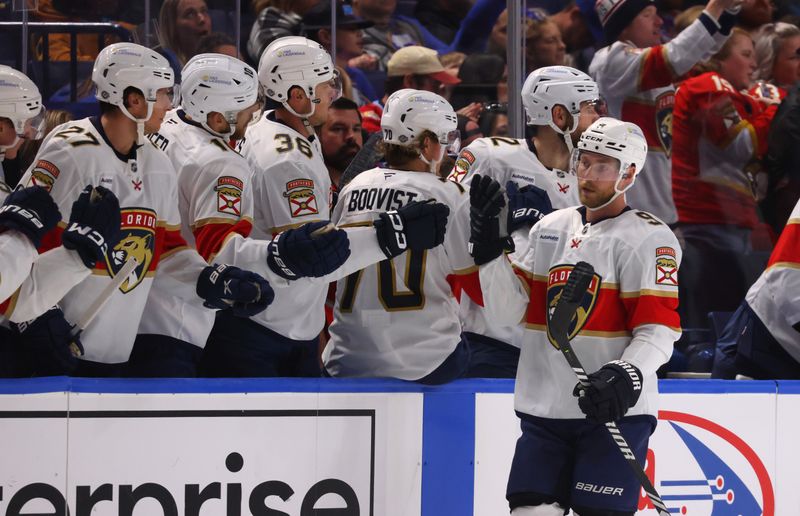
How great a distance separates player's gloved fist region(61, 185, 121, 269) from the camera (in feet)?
10.6

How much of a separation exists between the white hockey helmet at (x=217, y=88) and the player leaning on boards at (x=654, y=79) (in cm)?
210

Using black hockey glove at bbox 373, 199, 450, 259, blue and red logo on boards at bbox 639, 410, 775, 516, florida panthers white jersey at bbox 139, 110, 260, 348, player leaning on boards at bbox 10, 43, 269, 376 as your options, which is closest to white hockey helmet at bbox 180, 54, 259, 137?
florida panthers white jersey at bbox 139, 110, 260, 348

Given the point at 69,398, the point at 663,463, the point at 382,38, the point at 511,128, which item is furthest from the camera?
the point at 382,38

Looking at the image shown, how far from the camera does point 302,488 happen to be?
368 cm

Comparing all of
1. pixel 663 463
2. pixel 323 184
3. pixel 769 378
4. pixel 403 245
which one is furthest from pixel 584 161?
pixel 769 378

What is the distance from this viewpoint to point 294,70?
4078mm

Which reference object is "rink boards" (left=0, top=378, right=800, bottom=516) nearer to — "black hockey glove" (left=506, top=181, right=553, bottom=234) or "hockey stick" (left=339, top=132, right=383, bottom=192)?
"black hockey glove" (left=506, top=181, right=553, bottom=234)

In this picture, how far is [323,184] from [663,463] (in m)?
1.44

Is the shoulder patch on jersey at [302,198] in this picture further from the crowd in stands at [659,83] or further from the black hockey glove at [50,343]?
the crowd in stands at [659,83]

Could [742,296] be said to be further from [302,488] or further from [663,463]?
[302,488]

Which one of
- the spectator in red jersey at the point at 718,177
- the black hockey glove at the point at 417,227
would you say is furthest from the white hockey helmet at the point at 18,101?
the spectator in red jersey at the point at 718,177

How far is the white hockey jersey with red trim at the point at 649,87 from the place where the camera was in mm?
5484

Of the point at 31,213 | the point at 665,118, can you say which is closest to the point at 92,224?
the point at 31,213

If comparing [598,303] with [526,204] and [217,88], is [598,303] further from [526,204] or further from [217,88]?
[217,88]
